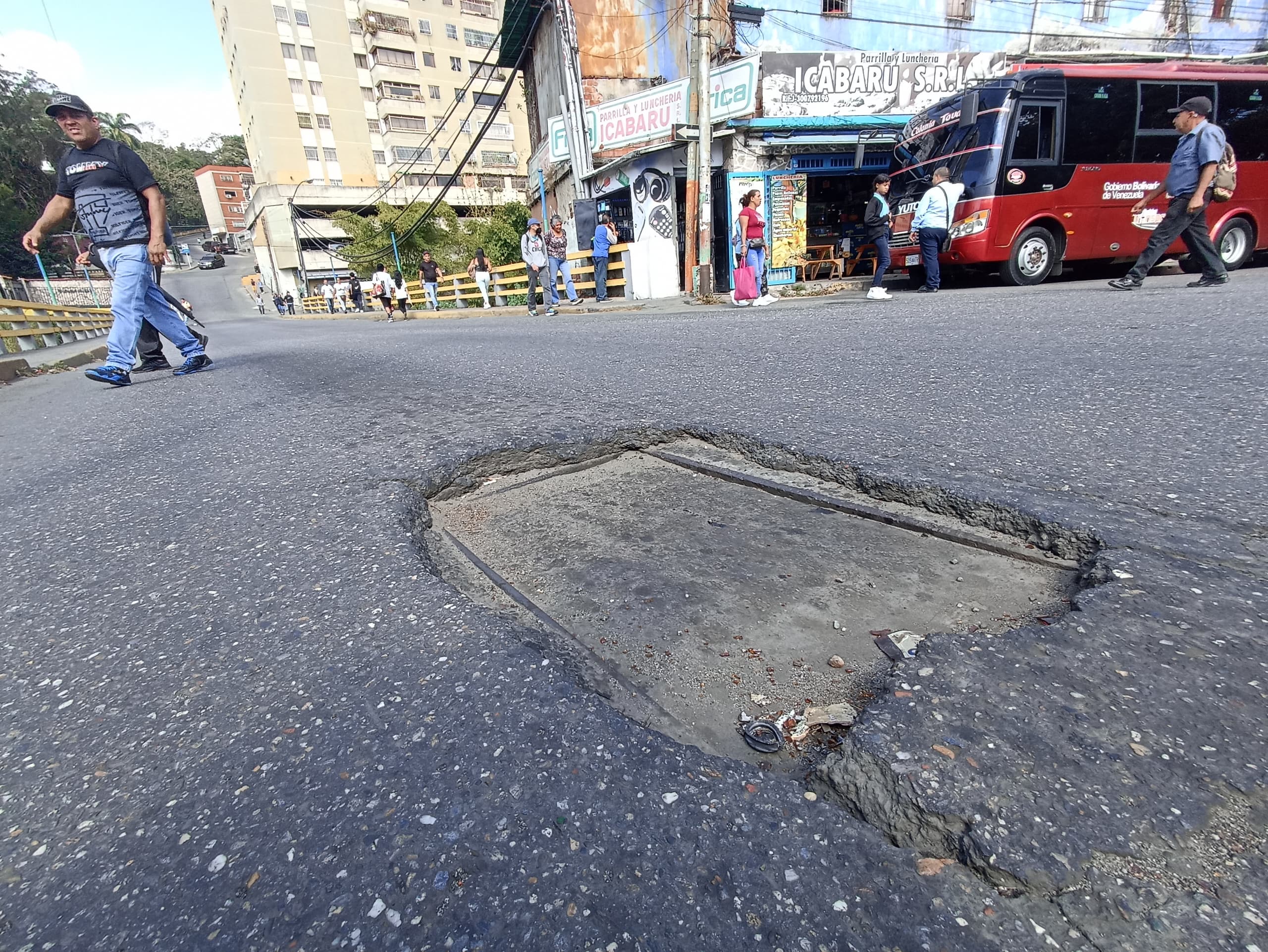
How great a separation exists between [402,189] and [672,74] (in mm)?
39641

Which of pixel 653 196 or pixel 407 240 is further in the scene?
pixel 407 240

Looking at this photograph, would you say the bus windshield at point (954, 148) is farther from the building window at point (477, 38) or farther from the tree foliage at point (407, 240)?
the building window at point (477, 38)

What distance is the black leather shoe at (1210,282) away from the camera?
651cm

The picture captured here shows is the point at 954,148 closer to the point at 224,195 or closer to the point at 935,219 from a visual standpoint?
the point at 935,219

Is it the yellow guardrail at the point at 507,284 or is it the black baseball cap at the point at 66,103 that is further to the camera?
the yellow guardrail at the point at 507,284

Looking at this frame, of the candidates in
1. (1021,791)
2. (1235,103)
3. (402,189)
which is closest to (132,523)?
(1021,791)

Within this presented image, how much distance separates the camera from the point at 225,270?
60.2m

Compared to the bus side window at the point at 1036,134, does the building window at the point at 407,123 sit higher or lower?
higher

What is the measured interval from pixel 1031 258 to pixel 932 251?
149 cm

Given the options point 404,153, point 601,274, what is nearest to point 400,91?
point 404,153

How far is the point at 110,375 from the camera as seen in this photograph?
502 cm

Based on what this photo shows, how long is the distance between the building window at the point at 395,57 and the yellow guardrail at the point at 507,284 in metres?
31.7

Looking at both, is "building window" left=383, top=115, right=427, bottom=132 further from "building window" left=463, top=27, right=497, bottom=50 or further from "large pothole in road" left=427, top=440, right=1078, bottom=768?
"large pothole in road" left=427, top=440, right=1078, bottom=768

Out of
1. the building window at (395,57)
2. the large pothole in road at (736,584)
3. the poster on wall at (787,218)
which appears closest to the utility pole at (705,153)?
the poster on wall at (787,218)
